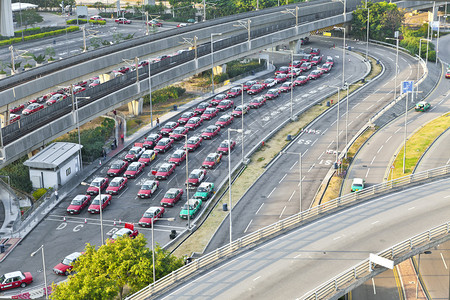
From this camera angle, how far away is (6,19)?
16538 centimetres

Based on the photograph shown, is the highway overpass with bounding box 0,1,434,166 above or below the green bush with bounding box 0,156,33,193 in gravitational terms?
above

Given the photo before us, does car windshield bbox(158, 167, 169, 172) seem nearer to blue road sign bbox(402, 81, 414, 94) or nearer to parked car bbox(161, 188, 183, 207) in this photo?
parked car bbox(161, 188, 183, 207)

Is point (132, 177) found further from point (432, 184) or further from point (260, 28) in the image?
point (260, 28)

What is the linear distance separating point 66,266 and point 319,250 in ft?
86.7

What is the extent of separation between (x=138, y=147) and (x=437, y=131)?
45400mm

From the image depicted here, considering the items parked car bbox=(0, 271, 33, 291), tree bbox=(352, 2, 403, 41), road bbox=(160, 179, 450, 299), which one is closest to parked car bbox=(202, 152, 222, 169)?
road bbox=(160, 179, 450, 299)

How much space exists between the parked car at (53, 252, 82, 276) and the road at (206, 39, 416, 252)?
45.0 feet

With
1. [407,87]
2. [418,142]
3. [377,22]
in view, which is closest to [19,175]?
[418,142]

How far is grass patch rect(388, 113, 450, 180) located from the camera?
9327 centimetres

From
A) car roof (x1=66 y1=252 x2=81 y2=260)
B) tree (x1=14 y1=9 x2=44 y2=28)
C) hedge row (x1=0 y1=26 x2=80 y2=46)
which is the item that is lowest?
car roof (x1=66 y1=252 x2=81 y2=260)

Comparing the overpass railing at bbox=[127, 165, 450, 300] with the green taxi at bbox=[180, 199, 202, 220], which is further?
the green taxi at bbox=[180, 199, 202, 220]

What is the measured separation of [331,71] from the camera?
14362cm

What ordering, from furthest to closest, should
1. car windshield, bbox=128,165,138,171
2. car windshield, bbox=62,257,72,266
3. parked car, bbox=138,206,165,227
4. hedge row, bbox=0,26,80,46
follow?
1. hedge row, bbox=0,26,80,46
2. car windshield, bbox=128,165,138,171
3. parked car, bbox=138,206,165,227
4. car windshield, bbox=62,257,72,266

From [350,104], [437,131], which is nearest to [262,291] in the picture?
[437,131]
